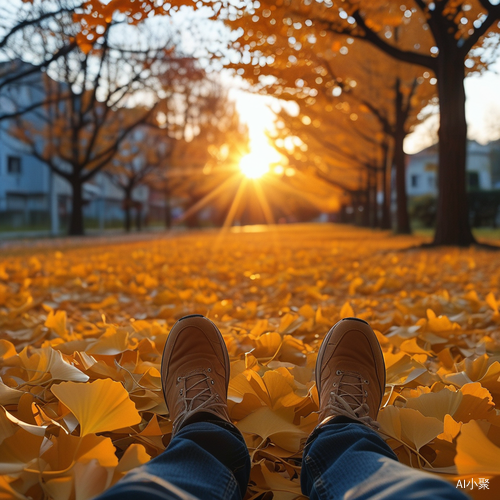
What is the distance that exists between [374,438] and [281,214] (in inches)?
1861

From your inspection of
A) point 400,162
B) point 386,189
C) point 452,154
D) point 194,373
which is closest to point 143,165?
point 386,189

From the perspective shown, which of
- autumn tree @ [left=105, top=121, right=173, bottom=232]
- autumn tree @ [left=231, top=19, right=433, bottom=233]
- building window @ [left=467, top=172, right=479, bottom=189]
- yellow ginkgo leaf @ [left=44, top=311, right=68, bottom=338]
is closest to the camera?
yellow ginkgo leaf @ [left=44, top=311, right=68, bottom=338]

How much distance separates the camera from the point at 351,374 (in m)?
1.34

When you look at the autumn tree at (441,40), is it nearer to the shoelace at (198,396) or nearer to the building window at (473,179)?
the shoelace at (198,396)

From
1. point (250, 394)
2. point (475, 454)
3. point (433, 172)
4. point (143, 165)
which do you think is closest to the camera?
point (475, 454)

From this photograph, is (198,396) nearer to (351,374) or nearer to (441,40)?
(351,374)

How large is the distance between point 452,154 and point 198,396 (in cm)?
704

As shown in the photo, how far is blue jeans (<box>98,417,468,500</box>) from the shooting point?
2.44 ft

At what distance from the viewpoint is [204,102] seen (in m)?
22.0

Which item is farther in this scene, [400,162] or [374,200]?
[374,200]

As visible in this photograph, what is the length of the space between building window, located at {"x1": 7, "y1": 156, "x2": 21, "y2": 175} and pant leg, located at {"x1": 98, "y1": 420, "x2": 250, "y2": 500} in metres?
29.9

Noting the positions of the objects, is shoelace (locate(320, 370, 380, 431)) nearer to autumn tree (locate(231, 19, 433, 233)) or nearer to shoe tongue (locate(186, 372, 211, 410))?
shoe tongue (locate(186, 372, 211, 410))

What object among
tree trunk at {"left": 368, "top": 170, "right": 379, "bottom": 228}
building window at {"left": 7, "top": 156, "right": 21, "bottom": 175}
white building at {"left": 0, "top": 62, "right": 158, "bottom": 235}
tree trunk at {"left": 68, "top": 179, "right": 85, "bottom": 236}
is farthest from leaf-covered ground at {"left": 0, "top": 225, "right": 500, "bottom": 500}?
building window at {"left": 7, "top": 156, "right": 21, "bottom": 175}

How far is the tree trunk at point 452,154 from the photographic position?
22.7ft
